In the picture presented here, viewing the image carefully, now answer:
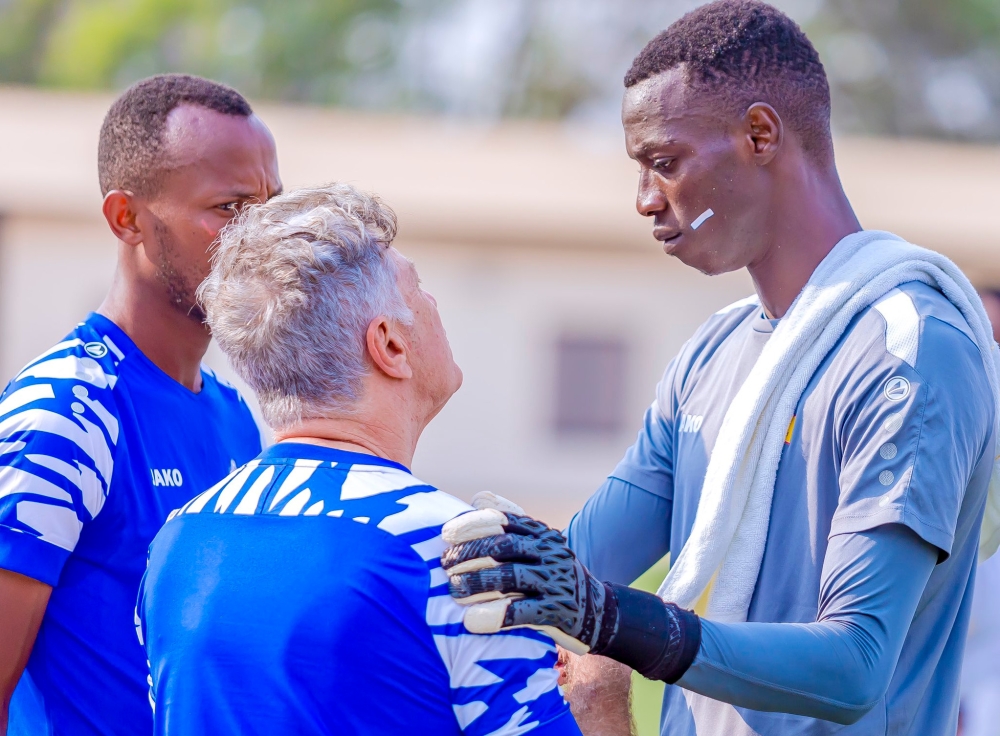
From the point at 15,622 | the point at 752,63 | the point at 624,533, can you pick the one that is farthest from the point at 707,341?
the point at 15,622

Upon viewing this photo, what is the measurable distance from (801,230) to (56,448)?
1.63 m

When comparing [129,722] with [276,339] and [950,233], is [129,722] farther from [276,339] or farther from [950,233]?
[950,233]

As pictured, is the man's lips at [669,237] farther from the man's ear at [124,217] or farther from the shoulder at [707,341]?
the man's ear at [124,217]

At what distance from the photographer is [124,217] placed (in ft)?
9.25

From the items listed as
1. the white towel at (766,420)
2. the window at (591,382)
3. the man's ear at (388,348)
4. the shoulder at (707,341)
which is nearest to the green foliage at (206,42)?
the window at (591,382)

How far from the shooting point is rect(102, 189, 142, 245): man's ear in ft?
9.23

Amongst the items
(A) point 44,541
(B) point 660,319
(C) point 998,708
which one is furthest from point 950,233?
(A) point 44,541

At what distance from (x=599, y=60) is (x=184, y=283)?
26782 mm

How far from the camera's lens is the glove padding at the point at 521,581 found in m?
1.69

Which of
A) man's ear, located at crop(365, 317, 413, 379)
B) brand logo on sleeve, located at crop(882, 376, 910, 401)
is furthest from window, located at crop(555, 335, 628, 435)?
man's ear, located at crop(365, 317, 413, 379)

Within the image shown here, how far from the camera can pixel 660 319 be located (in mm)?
14773

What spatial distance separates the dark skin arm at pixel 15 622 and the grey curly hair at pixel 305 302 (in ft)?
2.31

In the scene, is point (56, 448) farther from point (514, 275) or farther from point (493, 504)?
point (514, 275)

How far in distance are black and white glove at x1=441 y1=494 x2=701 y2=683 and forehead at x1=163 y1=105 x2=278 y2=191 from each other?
1334mm
